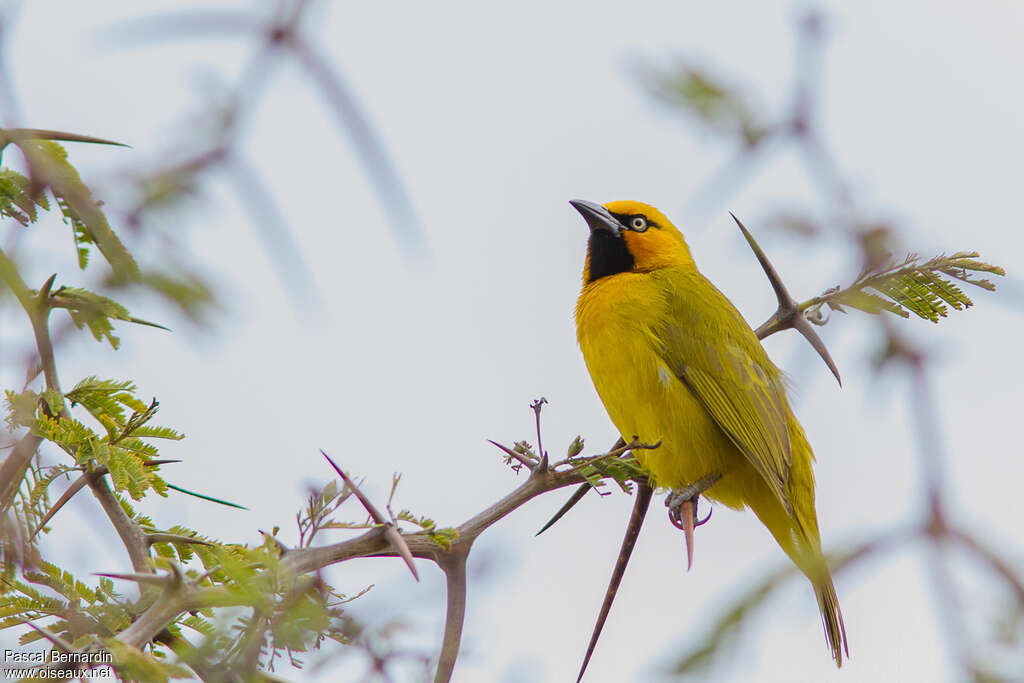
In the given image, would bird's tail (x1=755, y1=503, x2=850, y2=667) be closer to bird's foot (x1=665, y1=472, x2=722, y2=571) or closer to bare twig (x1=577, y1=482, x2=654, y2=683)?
bird's foot (x1=665, y1=472, x2=722, y2=571)

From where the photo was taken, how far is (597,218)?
23.1 ft

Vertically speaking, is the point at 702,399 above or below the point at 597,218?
below

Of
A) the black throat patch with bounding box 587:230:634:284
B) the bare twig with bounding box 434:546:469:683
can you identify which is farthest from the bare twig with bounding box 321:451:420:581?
the black throat patch with bounding box 587:230:634:284

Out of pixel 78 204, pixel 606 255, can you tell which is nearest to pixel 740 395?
pixel 606 255

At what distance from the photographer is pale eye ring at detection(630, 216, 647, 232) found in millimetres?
7133

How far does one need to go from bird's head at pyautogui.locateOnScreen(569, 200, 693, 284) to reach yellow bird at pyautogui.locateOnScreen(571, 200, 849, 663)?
1.85 feet

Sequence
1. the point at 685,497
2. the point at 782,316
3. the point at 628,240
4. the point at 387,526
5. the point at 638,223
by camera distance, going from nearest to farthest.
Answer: the point at 387,526
the point at 782,316
the point at 685,497
the point at 628,240
the point at 638,223

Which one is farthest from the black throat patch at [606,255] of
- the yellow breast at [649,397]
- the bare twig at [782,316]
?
the bare twig at [782,316]

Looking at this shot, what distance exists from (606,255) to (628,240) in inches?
9.1

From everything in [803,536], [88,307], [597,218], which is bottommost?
[803,536]

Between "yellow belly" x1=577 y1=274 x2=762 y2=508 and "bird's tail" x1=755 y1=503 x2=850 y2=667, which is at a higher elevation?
"yellow belly" x1=577 y1=274 x2=762 y2=508

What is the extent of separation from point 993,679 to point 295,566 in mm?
1441

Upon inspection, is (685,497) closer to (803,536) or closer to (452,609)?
(803,536)

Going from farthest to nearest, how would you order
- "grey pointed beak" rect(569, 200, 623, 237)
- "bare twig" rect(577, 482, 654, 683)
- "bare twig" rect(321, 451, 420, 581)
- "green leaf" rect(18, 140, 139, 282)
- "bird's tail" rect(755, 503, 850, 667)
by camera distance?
1. "grey pointed beak" rect(569, 200, 623, 237)
2. "bird's tail" rect(755, 503, 850, 667)
3. "bare twig" rect(577, 482, 654, 683)
4. "bare twig" rect(321, 451, 420, 581)
5. "green leaf" rect(18, 140, 139, 282)
